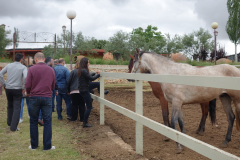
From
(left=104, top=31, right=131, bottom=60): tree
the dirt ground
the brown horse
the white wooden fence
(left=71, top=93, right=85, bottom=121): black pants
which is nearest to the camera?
the white wooden fence

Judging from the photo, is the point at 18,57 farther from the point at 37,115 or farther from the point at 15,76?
the point at 37,115

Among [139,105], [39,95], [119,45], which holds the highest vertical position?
[119,45]

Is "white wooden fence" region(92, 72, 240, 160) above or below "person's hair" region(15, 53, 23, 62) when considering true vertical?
below

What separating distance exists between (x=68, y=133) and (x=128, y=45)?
22.0 metres

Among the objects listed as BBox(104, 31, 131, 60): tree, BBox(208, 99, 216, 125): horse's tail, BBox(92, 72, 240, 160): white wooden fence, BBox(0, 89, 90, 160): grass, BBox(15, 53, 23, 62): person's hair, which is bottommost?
BBox(0, 89, 90, 160): grass

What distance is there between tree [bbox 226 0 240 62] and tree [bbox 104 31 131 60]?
20879mm

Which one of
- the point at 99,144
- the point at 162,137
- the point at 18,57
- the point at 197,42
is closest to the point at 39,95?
the point at 99,144

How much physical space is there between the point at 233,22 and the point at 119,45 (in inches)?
896

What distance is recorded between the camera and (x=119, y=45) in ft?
86.7

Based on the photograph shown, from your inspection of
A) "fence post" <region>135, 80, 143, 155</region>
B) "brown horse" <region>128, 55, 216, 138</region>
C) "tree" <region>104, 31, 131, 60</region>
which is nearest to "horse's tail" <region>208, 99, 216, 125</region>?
"brown horse" <region>128, 55, 216, 138</region>

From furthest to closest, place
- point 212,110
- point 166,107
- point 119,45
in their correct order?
point 119,45
point 212,110
point 166,107

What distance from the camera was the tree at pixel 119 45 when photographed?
2628 centimetres

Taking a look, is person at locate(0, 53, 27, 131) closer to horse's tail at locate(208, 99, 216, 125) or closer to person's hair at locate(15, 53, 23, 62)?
person's hair at locate(15, 53, 23, 62)

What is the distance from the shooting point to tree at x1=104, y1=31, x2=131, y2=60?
26.3 m
